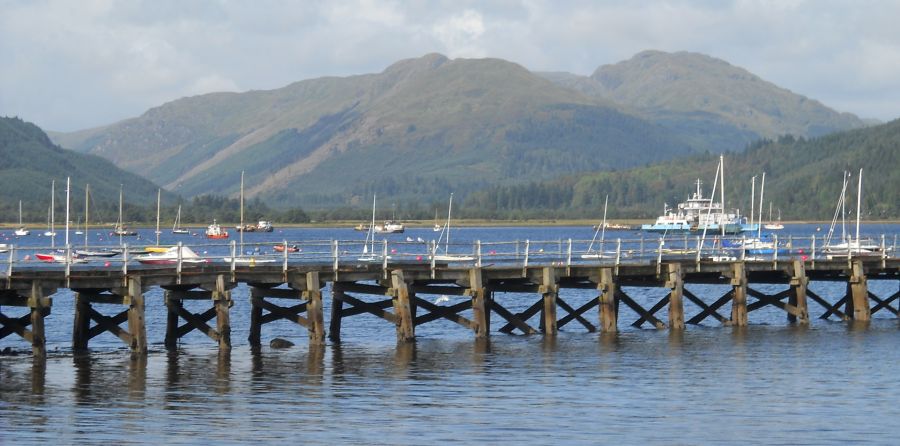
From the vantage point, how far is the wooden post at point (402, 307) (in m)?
55.0

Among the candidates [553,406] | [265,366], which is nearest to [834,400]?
[553,406]

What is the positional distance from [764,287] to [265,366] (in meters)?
74.9

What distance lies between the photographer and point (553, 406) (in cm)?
4159

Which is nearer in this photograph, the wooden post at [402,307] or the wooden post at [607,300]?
the wooden post at [402,307]

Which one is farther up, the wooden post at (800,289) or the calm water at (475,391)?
the wooden post at (800,289)

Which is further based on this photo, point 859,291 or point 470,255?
point 470,255

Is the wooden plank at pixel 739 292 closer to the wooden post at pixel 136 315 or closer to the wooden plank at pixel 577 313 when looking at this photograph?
the wooden plank at pixel 577 313

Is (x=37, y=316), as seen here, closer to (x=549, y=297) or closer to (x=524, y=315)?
(x=549, y=297)

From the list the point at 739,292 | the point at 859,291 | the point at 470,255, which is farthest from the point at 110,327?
the point at 859,291

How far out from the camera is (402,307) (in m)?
55.9

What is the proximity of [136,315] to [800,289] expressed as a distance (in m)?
30.6

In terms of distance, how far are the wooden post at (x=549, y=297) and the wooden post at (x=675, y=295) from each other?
5437 mm

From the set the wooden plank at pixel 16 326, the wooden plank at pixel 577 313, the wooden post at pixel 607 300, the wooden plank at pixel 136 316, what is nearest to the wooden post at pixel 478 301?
the wooden plank at pixel 577 313

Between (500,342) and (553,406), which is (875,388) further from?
(500,342)
